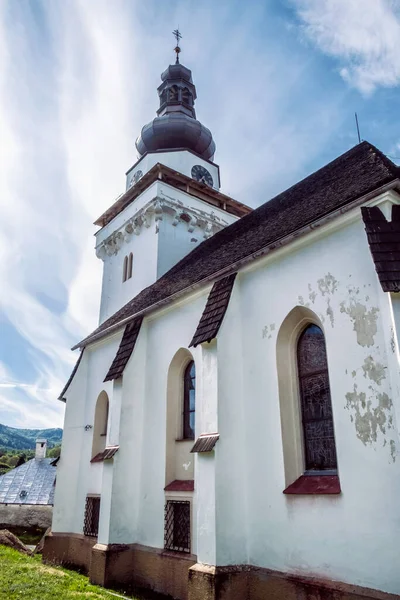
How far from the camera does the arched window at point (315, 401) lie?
27.2 feet

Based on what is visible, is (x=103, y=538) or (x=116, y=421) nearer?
(x=103, y=538)

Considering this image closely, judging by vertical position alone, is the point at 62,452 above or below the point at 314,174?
below

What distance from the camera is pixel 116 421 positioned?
480 inches

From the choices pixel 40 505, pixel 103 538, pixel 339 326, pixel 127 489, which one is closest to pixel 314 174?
pixel 339 326

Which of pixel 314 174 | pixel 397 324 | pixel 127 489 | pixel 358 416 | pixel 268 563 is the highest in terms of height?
pixel 314 174

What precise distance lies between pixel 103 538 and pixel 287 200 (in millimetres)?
10316

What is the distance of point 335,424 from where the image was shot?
25.3 feet

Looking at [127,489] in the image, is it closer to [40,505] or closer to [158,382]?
[158,382]

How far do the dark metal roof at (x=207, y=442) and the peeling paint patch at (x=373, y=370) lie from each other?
3052 mm

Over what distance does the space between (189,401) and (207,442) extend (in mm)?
3015

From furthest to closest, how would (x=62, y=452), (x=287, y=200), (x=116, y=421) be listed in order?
(x=62, y=452) < (x=287, y=200) < (x=116, y=421)

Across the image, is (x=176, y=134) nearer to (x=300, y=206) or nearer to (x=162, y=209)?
(x=162, y=209)

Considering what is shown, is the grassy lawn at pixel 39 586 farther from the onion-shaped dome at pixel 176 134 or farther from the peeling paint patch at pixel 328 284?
the onion-shaped dome at pixel 176 134

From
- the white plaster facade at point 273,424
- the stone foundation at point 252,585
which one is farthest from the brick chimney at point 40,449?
the stone foundation at point 252,585
